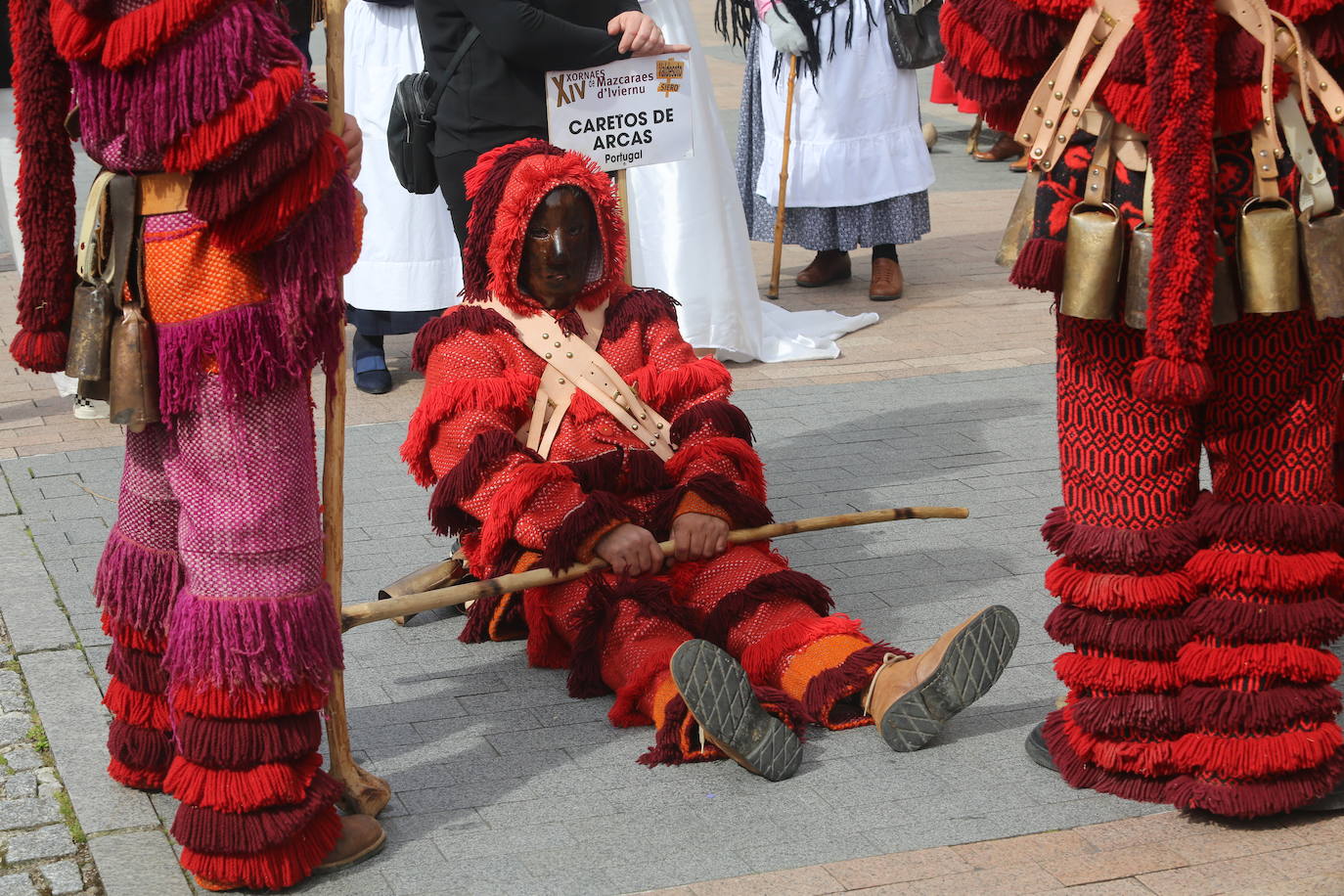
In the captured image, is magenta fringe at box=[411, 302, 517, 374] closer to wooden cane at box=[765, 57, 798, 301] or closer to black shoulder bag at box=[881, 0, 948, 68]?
wooden cane at box=[765, 57, 798, 301]

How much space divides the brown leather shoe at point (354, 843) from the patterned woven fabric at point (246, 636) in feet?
0.15

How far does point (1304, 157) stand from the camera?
321cm

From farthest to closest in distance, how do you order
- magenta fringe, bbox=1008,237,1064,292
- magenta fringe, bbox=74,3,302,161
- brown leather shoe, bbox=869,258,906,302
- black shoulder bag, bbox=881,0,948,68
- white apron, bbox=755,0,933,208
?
brown leather shoe, bbox=869,258,906,302, white apron, bbox=755,0,933,208, black shoulder bag, bbox=881,0,948,68, magenta fringe, bbox=1008,237,1064,292, magenta fringe, bbox=74,3,302,161

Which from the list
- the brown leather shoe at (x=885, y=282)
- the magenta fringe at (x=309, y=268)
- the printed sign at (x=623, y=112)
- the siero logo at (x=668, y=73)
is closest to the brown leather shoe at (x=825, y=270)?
the brown leather shoe at (x=885, y=282)

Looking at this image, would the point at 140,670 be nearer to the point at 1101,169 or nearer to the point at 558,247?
the point at 558,247

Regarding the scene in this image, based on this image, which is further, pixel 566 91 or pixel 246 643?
pixel 566 91

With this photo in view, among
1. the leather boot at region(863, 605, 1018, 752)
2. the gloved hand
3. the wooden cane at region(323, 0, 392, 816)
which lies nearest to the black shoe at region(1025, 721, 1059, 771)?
the leather boot at region(863, 605, 1018, 752)

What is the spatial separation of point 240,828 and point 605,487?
141 cm

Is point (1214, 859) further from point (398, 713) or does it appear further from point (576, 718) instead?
point (398, 713)

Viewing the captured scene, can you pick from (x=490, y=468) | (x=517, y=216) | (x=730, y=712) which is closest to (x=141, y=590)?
(x=490, y=468)

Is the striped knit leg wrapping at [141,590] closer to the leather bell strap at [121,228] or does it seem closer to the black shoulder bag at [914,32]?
the leather bell strap at [121,228]

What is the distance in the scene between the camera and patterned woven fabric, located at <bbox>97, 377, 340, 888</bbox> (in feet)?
10.3

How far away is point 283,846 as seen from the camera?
3244 mm

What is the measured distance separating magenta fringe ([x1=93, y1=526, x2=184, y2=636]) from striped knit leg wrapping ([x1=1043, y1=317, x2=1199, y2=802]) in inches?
68.8
